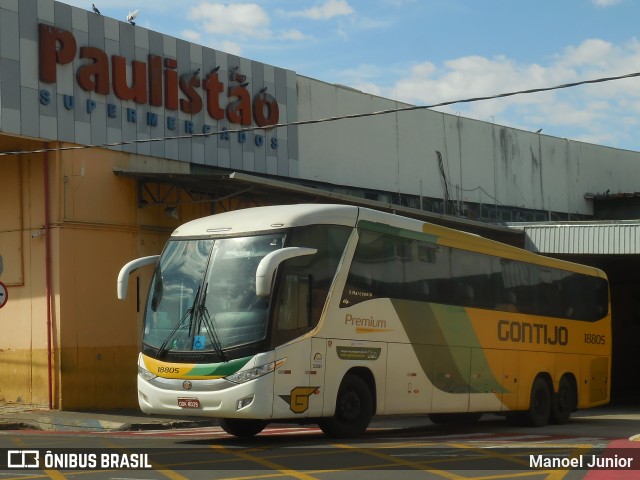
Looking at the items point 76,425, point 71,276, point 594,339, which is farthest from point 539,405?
point 71,276

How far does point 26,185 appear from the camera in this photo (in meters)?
23.8

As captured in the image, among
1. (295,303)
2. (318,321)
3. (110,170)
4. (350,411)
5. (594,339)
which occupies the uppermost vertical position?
(110,170)

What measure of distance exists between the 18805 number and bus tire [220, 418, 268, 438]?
9.98m

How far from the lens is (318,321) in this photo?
597 inches

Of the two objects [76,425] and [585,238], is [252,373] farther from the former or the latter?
[585,238]

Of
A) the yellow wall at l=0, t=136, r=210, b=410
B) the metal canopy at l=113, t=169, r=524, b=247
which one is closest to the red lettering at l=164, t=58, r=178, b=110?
the yellow wall at l=0, t=136, r=210, b=410

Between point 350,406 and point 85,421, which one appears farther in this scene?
point 85,421

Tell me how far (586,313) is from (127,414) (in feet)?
33.7

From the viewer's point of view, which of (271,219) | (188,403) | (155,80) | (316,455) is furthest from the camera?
(155,80)

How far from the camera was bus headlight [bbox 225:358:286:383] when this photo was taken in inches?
563

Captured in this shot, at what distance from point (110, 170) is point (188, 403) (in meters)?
10.7

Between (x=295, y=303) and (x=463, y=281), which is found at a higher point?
(x=463, y=281)

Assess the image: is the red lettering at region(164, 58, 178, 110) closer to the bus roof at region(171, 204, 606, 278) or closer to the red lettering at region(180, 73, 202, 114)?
the red lettering at region(180, 73, 202, 114)

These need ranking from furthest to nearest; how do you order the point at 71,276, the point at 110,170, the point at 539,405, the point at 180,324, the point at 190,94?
the point at 190,94, the point at 110,170, the point at 71,276, the point at 539,405, the point at 180,324
